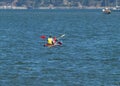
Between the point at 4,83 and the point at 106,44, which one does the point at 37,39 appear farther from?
the point at 4,83

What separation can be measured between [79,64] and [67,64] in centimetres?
116

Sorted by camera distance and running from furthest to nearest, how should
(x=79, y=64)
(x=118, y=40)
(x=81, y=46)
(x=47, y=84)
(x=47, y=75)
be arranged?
(x=118, y=40), (x=81, y=46), (x=79, y=64), (x=47, y=75), (x=47, y=84)

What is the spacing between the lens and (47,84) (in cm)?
6134

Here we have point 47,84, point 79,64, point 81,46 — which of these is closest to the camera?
point 47,84

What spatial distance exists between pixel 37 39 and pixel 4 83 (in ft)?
157

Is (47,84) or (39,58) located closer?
(47,84)

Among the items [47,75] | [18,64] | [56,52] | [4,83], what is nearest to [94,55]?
[56,52]

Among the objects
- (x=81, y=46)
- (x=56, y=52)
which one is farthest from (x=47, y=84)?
(x=81, y=46)

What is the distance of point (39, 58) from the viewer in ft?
260

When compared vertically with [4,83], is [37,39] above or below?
below

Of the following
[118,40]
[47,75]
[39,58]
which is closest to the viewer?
[47,75]

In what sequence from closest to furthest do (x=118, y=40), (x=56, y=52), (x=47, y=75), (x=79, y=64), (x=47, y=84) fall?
(x=47, y=84), (x=47, y=75), (x=79, y=64), (x=56, y=52), (x=118, y=40)

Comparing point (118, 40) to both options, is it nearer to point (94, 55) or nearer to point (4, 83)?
point (94, 55)

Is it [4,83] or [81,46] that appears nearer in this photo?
[4,83]
